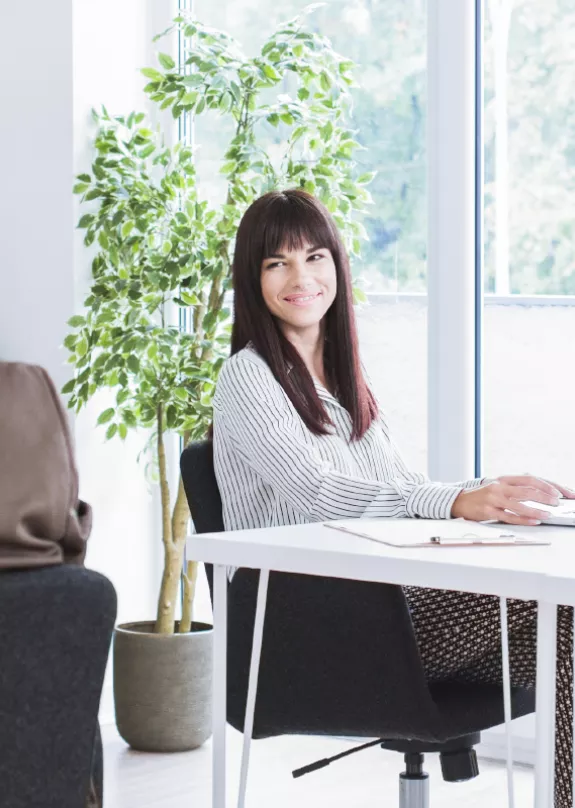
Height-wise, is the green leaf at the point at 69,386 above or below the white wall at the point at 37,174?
below

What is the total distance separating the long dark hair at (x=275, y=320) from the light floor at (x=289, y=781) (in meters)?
0.99

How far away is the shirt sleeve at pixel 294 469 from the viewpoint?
1.84m

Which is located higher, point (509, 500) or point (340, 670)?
point (509, 500)

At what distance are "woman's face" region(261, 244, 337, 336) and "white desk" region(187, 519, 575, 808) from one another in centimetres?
64

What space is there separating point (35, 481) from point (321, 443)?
0.49 meters

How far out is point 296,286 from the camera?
216 centimetres

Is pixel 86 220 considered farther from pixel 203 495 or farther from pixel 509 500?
pixel 509 500

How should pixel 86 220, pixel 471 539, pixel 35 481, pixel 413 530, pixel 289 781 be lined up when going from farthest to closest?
1. pixel 86 220
2. pixel 289 781
3. pixel 35 481
4. pixel 413 530
5. pixel 471 539

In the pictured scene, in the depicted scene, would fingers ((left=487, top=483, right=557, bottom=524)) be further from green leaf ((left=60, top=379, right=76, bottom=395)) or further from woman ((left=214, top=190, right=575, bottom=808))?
green leaf ((left=60, top=379, right=76, bottom=395))

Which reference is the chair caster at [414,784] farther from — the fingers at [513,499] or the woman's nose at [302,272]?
the woman's nose at [302,272]

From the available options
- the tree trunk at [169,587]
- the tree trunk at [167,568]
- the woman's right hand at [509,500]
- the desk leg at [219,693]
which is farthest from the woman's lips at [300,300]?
the tree trunk at [169,587]

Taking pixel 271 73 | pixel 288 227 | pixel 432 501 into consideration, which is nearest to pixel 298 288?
pixel 288 227

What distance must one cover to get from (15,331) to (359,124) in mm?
1048

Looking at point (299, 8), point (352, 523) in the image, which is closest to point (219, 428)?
point (352, 523)
